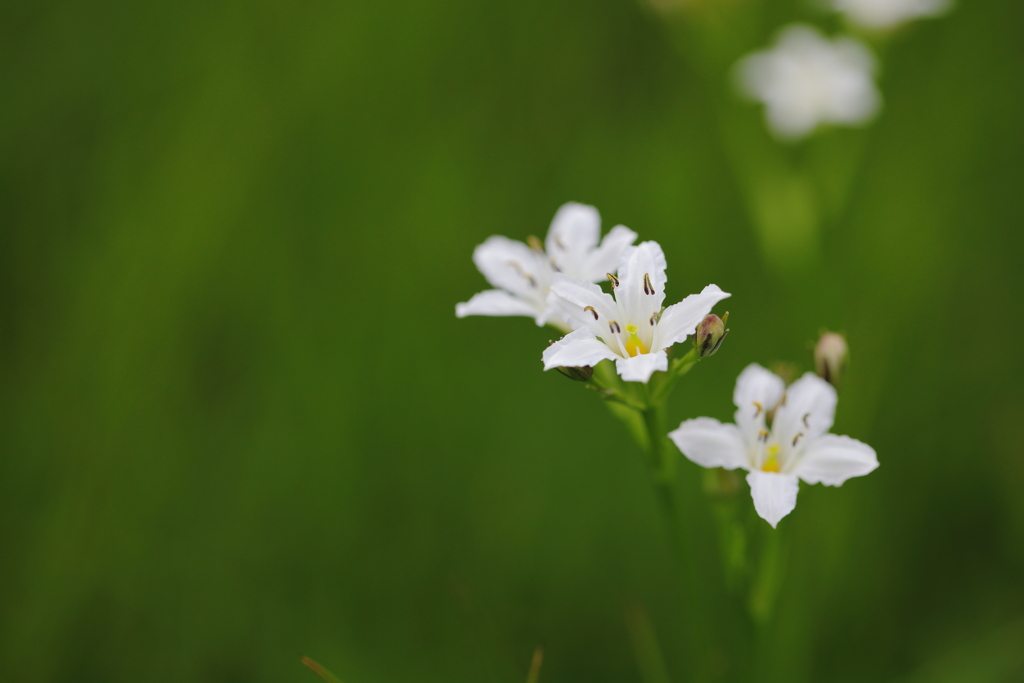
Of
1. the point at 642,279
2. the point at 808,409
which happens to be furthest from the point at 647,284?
the point at 808,409

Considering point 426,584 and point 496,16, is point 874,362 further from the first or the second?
point 496,16

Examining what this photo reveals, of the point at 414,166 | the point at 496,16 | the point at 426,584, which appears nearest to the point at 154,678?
the point at 426,584

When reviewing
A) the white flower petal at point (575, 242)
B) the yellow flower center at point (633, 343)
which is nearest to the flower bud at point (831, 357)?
the yellow flower center at point (633, 343)

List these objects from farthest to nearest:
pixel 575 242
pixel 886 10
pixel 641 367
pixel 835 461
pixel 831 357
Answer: pixel 886 10 → pixel 575 242 → pixel 831 357 → pixel 835 461 → pixel 641 367

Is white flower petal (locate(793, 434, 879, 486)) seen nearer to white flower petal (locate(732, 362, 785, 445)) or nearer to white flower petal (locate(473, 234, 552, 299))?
white flower petal (locate(732, 362, 785, 445))

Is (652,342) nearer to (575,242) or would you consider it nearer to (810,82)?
(575,242)

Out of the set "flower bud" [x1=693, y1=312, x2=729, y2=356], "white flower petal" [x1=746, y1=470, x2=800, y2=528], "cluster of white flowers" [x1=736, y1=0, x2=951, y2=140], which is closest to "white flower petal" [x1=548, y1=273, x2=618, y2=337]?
"flower bud" [x1=693, y1=312, x2=729, y2=356]

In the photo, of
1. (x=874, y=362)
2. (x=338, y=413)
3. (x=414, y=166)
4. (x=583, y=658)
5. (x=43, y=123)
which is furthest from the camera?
(x=414, y=166)
